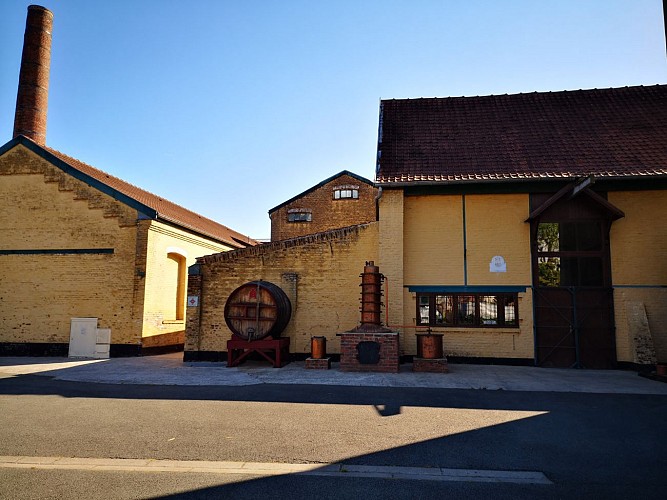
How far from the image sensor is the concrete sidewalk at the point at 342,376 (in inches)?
372

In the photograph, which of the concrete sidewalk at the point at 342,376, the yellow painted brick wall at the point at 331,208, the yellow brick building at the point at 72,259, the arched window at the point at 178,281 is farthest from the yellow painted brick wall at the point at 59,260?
the yellow painted brick wall at the point at 331,208

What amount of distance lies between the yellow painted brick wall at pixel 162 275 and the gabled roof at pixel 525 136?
26.4 ft

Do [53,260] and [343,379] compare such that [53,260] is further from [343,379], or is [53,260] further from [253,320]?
[343,379]

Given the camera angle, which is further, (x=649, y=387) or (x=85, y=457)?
(x=649, y=387)

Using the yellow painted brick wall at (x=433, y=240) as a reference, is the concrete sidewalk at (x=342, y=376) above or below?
below

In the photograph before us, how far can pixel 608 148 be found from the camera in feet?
44.7

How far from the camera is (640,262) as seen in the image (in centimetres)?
1241

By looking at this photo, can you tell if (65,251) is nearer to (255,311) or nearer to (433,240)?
(255,311)

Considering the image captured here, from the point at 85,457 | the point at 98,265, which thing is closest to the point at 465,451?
the point at 85,457

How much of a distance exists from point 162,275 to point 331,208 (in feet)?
39.4

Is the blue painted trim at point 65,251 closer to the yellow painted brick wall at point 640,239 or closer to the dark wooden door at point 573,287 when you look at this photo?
the dark wooden door at point 573,287

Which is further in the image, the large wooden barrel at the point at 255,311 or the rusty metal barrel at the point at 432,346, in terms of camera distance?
the large wooden barrel at the point at 255,311

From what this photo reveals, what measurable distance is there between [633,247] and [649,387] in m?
4.60

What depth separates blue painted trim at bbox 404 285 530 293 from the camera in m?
12.6
